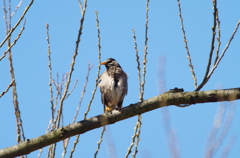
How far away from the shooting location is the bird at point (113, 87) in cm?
611

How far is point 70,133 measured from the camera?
3320mm

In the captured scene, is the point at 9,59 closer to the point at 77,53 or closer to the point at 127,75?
the point at 77,53

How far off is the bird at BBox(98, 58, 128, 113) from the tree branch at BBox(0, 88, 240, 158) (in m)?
2.45

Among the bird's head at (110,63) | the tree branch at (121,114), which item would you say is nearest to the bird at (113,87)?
the bird's head at (110,63)

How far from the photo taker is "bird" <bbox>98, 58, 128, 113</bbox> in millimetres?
6109

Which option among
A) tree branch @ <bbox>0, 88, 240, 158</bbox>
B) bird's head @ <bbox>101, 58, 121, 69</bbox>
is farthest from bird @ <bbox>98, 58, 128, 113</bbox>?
tree branch @ <bbox>0, 88, 240, 158</bbox>

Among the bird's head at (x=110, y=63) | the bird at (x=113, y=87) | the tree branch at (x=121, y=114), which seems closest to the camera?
the tree branch at (x=121, y=114)

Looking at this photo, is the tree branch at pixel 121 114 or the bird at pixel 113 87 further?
the bird at pixel 113 87

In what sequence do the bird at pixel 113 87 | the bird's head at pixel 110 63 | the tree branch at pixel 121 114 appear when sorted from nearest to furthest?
the tree branch at pixel 121 114
the bird at pixel 113 87
the bird's head at pixel 110 63

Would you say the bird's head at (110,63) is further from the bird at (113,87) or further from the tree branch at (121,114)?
the tree branch at (121,114)

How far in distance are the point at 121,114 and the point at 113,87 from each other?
247 centimetres

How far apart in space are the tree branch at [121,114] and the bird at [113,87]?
2.45 meters

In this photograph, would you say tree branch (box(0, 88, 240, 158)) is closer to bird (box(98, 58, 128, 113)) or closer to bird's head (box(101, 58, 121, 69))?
bird (box(98, 58, 128, 113))

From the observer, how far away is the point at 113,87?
6.09m
